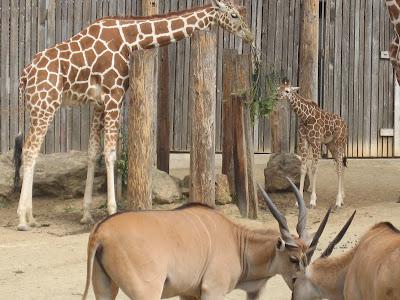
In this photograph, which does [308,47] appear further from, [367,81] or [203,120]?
[203,120]

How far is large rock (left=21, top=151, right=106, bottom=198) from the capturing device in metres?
12.9

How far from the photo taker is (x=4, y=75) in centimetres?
1455

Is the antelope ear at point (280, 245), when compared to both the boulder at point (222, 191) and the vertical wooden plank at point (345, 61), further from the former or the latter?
the vertical wooden plank at point (345, 61)

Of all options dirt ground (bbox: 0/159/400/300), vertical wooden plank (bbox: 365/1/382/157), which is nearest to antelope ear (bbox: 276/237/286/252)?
dirt ground (bbox: 0/159/400/300)

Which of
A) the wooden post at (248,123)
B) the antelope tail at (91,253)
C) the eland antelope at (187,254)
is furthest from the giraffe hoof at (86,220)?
the antelope tail at (91,253)

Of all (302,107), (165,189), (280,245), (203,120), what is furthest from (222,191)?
(280,245)

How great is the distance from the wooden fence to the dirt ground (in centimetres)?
72

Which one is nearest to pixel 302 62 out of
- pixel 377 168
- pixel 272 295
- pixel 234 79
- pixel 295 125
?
pixel 295 125

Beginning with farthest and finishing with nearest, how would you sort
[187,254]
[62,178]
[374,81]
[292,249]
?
[374,81]
[62,178]
[292,249]
[187,254]

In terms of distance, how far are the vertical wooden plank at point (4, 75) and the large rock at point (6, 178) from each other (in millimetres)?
1324

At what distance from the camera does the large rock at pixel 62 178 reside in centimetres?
1288

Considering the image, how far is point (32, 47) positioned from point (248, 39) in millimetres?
3820

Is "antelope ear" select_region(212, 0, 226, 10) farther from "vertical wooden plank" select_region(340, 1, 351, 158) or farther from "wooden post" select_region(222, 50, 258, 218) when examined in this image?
"vertical wooden plank" select_region(340, 1, 351, 158)

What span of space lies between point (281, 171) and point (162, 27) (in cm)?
267
